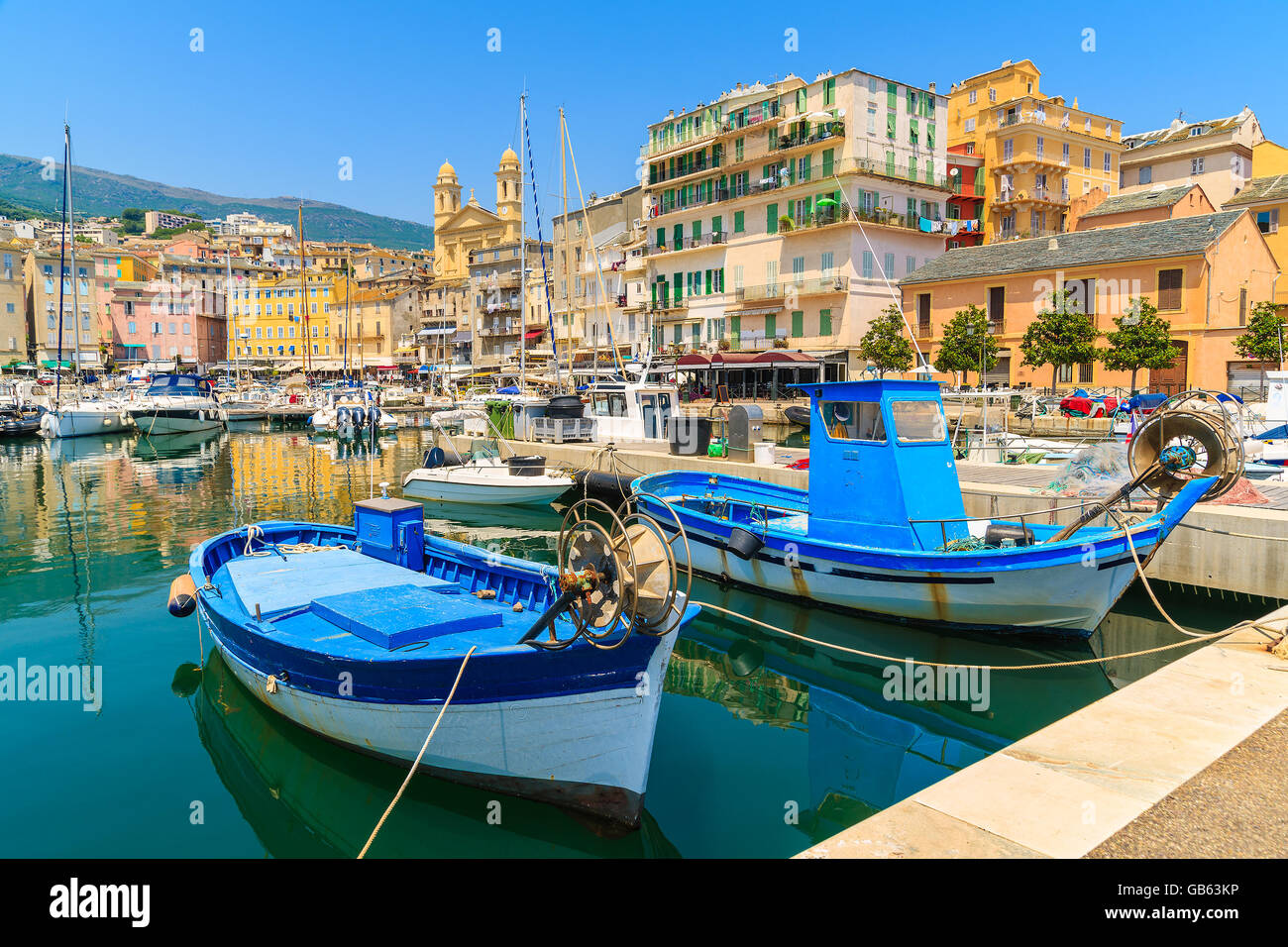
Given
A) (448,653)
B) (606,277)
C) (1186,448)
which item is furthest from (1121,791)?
(606,277)

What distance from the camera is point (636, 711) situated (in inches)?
280

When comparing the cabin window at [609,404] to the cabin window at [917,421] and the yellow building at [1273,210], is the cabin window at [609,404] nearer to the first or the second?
the cabin window at [917,421]

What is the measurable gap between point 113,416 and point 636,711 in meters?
51.1

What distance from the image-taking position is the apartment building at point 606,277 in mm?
60406

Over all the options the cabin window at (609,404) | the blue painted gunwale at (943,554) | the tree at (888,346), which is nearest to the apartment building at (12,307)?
the cabin window at (609,404)

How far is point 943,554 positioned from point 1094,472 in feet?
17.9

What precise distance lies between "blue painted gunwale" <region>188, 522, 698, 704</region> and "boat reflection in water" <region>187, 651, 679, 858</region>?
0.98m

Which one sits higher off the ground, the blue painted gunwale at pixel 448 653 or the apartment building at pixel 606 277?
the apartment building at pixel 606 277

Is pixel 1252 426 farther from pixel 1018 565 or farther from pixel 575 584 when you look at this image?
pixel 575 584

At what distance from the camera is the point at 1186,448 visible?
10.8 m

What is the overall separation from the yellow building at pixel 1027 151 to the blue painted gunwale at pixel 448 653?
2074 inches

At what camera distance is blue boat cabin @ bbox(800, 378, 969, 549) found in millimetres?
12812

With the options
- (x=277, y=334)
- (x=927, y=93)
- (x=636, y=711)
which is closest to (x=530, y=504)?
(x=636, y=711)

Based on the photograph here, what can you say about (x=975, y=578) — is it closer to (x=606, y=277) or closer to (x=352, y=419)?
(x=352, y=419)
